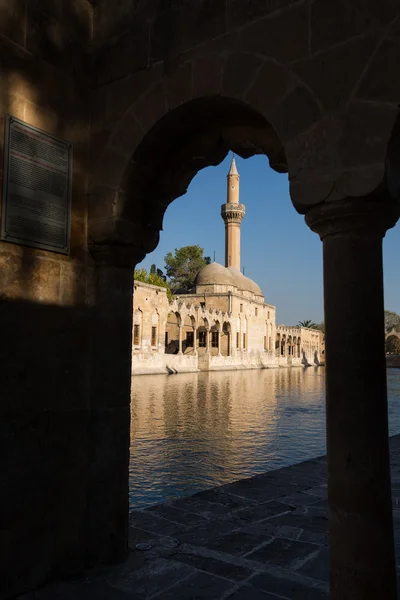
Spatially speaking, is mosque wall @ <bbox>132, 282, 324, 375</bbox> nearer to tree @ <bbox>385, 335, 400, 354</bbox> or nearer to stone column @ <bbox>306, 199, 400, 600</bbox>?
tree @ <bbox>385, 335, 400, 354</bbox>

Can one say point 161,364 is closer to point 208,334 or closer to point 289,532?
point 208,334

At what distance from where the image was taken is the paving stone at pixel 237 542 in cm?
371

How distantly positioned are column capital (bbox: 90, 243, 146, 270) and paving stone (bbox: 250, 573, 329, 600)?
2157 mm

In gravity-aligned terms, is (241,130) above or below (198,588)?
above

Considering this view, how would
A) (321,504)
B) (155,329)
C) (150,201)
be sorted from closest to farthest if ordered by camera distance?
(150,201), (321,504), (155,329)

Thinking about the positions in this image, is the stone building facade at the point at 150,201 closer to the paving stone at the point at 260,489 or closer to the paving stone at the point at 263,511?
the paving stone at the point at 263,511

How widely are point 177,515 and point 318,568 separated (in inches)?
59.4

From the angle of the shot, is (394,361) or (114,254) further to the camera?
(394,361)

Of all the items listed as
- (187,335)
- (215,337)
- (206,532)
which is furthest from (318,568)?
(215,337)

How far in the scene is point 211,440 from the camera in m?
9.60

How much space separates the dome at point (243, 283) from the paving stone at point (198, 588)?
5566cm

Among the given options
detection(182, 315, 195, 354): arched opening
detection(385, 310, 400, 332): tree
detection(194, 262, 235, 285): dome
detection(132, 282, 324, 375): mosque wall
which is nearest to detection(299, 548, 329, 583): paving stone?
detection(132, 282, 324, 375): mosque wall

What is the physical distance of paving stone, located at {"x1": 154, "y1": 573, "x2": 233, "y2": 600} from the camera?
295 centimetres

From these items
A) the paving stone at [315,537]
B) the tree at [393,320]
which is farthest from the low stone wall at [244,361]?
the tree at [393,320]
